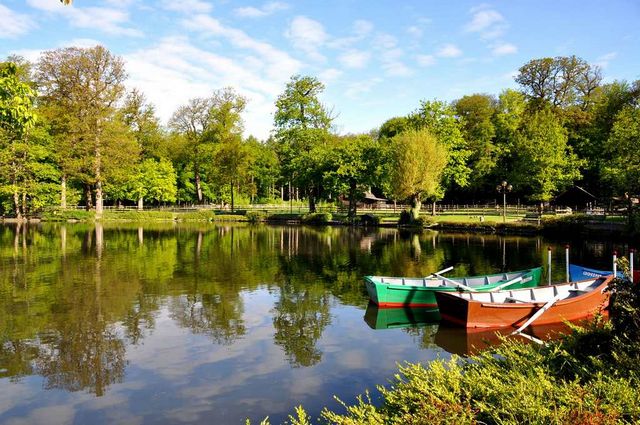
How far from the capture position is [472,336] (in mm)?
16562

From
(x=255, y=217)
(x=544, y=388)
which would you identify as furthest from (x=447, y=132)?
(x=544, y=388)

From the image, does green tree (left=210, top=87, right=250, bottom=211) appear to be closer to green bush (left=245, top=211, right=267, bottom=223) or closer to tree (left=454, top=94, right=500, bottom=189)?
green bush (left=245, top=211, right=267, bottom=223)

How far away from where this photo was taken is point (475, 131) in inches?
3034

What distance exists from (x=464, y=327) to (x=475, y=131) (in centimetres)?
6522

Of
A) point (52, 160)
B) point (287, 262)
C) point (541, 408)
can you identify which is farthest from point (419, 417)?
point (52, 160)

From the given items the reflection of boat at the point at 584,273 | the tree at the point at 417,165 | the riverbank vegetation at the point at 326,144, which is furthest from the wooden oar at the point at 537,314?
the tree at the point at 417,165

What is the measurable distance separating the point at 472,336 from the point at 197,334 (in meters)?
9.38

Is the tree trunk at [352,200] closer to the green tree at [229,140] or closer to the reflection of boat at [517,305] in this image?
the green tree at [229,140]

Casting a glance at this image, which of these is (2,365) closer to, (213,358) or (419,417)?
(213,358)

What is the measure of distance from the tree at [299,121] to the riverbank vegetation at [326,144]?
0.20 m

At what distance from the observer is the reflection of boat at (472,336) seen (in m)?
15.6

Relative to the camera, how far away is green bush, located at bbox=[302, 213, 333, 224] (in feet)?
229

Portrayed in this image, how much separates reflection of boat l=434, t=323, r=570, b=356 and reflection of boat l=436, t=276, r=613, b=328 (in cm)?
22

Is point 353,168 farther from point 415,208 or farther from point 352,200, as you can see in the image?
point 415,208
